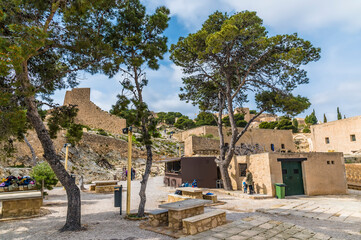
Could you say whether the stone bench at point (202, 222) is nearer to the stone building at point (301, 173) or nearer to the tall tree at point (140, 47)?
the tall tree at point (140, 47)

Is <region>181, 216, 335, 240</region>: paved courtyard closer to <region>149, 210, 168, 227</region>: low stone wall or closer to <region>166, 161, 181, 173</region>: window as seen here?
<region>149, 210, 168, 227</region>: low stone wall

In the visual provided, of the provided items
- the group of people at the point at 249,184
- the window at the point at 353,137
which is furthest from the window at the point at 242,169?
the window at the point at 353,137

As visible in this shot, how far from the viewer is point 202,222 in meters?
5.99

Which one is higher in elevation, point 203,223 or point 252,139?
point 252,139

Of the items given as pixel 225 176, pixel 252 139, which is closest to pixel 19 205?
pixel 225 176

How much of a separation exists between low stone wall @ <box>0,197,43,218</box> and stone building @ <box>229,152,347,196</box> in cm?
1109

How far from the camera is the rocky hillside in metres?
20.3

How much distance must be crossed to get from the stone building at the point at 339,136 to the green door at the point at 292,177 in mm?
20797

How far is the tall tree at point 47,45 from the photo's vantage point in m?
5.36

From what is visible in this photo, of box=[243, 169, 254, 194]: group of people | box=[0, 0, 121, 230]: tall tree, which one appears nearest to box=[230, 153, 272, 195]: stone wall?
box=[243, 169, 254, 194]: group of people

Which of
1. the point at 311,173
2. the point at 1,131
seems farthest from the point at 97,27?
the point at 311,173

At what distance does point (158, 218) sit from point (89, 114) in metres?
35.4

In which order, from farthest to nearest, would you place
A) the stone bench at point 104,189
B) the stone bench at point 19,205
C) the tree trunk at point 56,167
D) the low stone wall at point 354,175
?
the low stone wall at point 354,175
the stone bench at point 104,189
the stone bench at point 19,205
the tree trunk at point 56,167

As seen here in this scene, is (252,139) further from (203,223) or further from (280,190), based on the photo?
(203,223)
